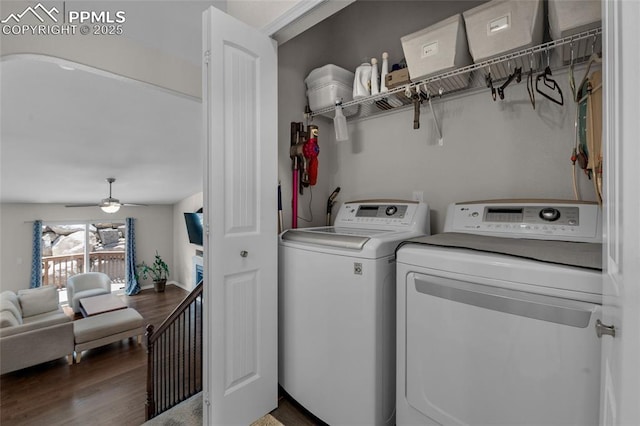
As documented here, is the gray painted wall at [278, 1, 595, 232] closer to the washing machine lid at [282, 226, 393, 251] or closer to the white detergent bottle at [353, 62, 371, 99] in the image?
the white detergent bottle at [353, 62, 371, 99]

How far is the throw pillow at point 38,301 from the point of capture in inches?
198

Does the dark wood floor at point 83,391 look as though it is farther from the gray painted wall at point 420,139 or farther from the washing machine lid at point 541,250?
the washing machine lid at point 541,250

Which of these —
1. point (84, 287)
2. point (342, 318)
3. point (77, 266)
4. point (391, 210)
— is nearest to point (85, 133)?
point (391, 210)

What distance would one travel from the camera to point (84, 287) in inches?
258

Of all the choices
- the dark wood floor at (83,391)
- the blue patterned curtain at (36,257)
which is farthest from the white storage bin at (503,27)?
the blue patterned curtain at (36,257)

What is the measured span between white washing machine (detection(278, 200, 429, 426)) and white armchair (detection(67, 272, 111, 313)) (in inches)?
265

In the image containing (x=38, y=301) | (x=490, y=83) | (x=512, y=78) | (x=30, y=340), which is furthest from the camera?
(x=38, y=301)

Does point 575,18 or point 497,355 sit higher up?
point 575,18

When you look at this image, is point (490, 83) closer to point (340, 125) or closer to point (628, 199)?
point (340, 125)

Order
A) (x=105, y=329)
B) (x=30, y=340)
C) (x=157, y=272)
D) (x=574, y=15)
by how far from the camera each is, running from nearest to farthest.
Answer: (x=574, y=15) < (x=30, y=340) < (x=105, y=329) < (x=157, y=272)

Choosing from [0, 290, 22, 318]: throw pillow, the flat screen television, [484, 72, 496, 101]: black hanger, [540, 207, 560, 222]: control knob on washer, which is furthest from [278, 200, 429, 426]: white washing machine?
the flat screen television

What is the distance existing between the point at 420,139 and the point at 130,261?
27.9ft

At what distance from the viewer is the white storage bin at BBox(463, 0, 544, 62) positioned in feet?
3.91

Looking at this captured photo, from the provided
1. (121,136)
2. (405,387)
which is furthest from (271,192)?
(121,136)
